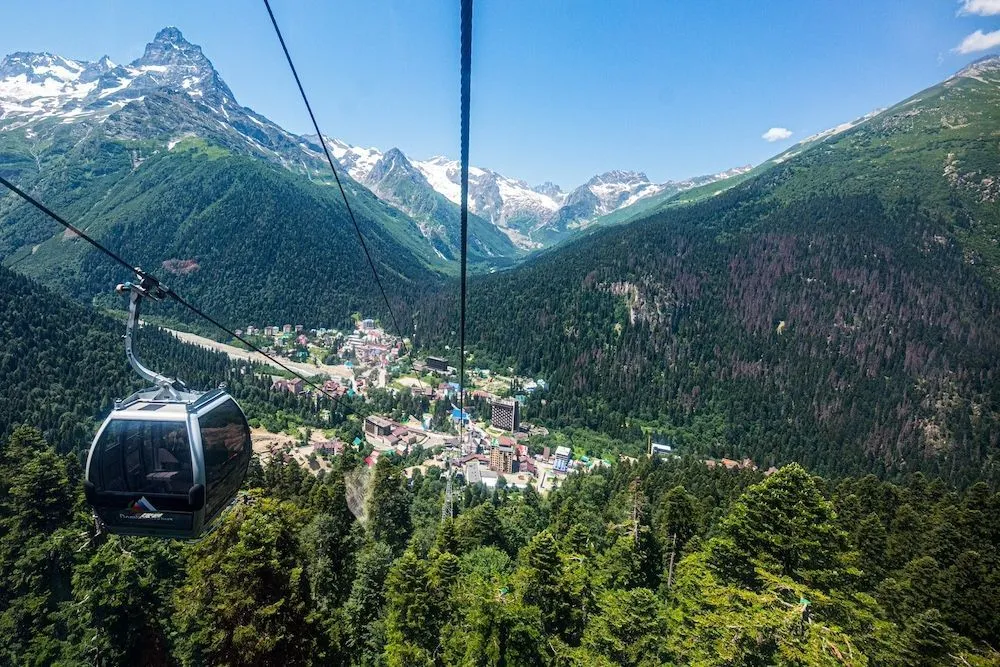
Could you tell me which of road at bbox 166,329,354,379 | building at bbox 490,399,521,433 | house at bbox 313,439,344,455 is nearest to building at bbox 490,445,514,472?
building at bbox 490,399,521,433

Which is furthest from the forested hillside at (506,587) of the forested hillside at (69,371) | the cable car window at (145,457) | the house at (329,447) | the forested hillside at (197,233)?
the forested hillside at (197,233)

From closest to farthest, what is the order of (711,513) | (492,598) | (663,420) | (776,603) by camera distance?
(776,603) < (492,598) < (711,513) < (663,420)

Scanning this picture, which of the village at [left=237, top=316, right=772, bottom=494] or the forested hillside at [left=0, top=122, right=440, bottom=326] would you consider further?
the forested hillside at [left=0, top=122, right=440, bottom=326]

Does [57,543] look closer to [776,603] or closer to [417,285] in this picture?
[776,603]

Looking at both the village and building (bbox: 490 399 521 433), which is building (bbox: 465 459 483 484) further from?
building (bbox: 490 399 521 433)

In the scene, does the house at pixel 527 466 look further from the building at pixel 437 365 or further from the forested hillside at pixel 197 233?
the forested hillside at pixel 197 233

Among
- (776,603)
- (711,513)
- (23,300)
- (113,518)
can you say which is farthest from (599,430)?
(23,300)

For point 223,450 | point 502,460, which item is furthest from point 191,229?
point 223,450
